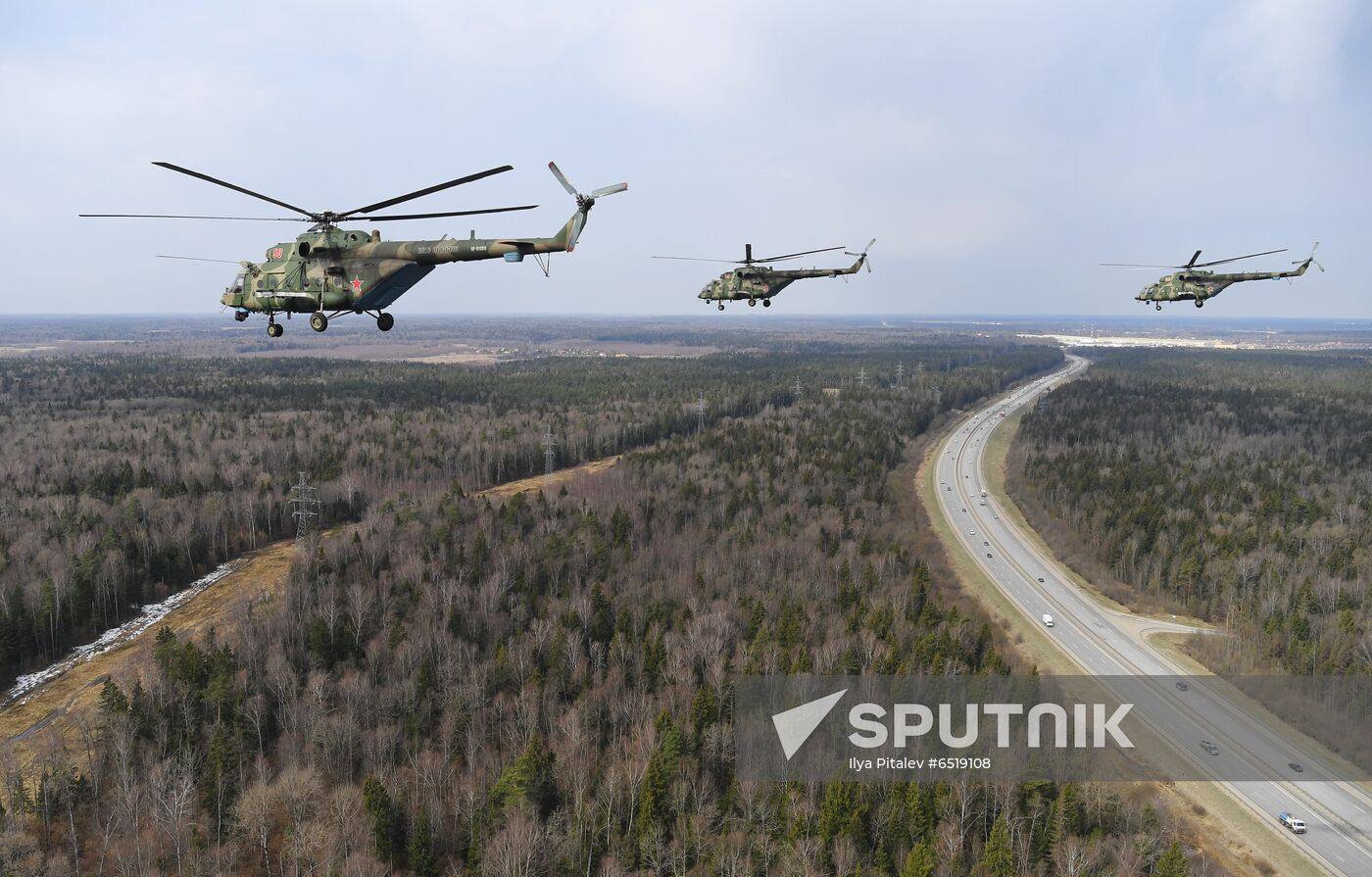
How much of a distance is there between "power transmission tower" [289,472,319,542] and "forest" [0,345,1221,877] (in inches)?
141

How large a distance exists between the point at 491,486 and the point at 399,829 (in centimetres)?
8359

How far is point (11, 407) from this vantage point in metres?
165

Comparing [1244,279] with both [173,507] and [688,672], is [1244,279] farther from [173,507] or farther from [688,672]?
[173,507]

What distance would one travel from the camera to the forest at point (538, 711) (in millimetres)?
42500

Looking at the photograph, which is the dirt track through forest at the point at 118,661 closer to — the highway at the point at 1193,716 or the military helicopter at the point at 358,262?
the military helicopter at the point at 358,262

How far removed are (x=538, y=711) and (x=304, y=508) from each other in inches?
2175

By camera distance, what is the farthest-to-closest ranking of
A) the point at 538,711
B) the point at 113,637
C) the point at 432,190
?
1. the point at 113,637
2. the point at 538,711
3. the point at 432,190

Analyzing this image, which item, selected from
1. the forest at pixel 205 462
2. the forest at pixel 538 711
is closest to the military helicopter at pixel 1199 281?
the forest at pixel 538 711

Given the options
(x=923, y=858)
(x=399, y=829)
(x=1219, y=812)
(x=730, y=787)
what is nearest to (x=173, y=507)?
(x=399, y=829)

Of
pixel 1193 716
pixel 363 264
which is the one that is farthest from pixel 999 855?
pixel 363 264

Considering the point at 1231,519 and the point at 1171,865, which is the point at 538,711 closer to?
the point at 1171,865

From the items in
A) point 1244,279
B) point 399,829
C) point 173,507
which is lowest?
point 399,829

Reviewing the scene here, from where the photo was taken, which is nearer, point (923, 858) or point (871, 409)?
point (923, 858)

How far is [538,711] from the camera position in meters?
54.4
